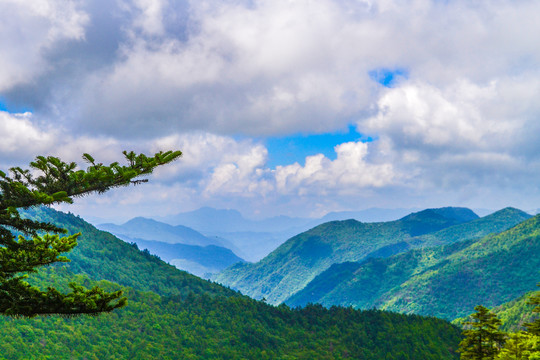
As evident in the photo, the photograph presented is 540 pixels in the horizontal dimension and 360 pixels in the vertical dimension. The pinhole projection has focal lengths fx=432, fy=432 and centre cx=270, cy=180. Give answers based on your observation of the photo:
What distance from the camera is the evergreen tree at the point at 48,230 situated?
47.4 ft

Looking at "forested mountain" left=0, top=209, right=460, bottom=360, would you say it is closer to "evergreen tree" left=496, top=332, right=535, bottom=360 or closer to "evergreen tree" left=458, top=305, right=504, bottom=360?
"evergreen tree" left=458, top=305, right=504, bottom=360

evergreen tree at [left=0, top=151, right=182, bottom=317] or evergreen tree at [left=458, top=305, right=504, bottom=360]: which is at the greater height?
evergreen tree at [left=0, top=151, right=182, bottom=317]

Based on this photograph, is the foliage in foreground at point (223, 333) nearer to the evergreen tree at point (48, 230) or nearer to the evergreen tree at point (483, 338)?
the evergreen tree at point (483, 338)

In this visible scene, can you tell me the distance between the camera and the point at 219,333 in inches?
6186

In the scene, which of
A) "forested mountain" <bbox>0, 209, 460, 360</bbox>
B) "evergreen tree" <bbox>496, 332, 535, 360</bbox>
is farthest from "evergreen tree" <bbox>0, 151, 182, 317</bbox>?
"forested mountain" <bbox>0, 209, 460, 360</bbox>

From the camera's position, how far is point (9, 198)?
48.0 feet

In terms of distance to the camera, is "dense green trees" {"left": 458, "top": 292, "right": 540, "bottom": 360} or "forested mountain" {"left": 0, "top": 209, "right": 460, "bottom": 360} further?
"forested mountain" {"left": 0, "top": 209, "right": 460, "bottom": 360}

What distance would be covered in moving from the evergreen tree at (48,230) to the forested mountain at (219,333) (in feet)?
397

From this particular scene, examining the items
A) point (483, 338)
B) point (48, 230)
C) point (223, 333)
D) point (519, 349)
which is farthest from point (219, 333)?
point (48, 230)

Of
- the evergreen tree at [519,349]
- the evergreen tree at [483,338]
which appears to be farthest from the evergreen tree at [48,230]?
the evergreen tree at [483,338]

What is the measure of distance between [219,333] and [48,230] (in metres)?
152

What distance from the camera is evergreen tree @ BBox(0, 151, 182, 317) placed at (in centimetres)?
1446

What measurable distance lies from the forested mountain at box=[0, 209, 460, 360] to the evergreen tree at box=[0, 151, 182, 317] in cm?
12109

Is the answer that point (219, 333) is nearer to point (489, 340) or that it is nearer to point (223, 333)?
point (223, 333)
